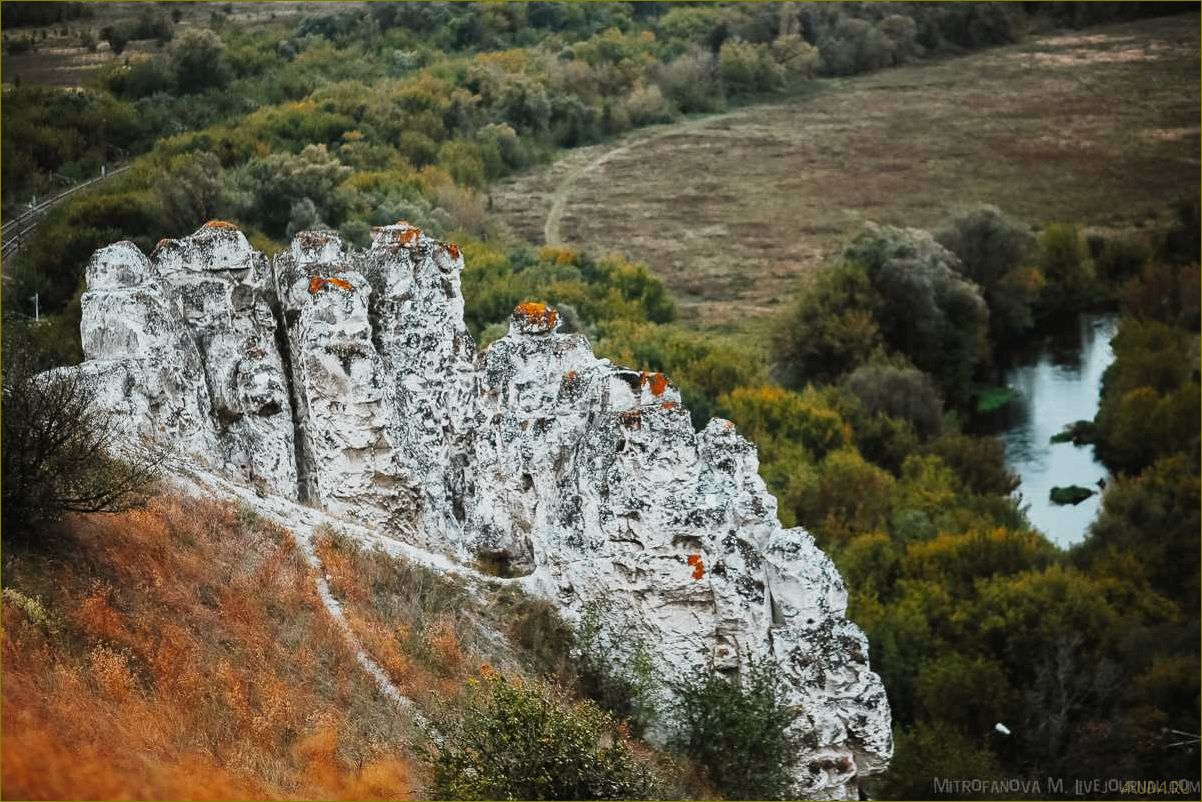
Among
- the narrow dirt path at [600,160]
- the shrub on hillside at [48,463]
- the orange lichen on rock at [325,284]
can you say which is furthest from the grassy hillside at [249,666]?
the narrow dirt path at [600,160]

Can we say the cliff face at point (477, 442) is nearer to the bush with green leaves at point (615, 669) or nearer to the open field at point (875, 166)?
the bush with green leaves at point (615, 669)

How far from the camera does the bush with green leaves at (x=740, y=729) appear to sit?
18172 mm

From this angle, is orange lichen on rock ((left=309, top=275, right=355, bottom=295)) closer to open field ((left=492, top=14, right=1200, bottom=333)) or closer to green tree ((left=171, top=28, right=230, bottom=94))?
green tree ((left=171, top=28, right=230, bottom=94))

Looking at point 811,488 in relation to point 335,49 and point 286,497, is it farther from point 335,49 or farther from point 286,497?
point 335,49

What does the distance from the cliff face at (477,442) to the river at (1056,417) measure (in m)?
30.9

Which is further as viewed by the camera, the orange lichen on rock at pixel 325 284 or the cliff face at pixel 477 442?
the orange lichen on rock at pixel 325 284

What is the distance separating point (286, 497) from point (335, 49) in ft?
153

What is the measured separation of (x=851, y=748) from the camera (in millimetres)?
19812

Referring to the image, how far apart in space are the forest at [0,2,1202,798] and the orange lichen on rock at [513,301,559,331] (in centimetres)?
518

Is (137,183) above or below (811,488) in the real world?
above

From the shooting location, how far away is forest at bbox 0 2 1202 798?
114 feet

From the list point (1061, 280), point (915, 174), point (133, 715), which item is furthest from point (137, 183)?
point (915, 174)

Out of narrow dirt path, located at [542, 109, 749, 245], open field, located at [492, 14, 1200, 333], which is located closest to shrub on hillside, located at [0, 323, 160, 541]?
open field, located at [492, 14, 1200, 333]

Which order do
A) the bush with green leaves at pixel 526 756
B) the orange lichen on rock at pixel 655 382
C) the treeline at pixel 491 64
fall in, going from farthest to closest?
the treeline at pixel 491 64
the orange lichen on rock at pixel 655 382
the bush with green leaves at pixel 526 756
